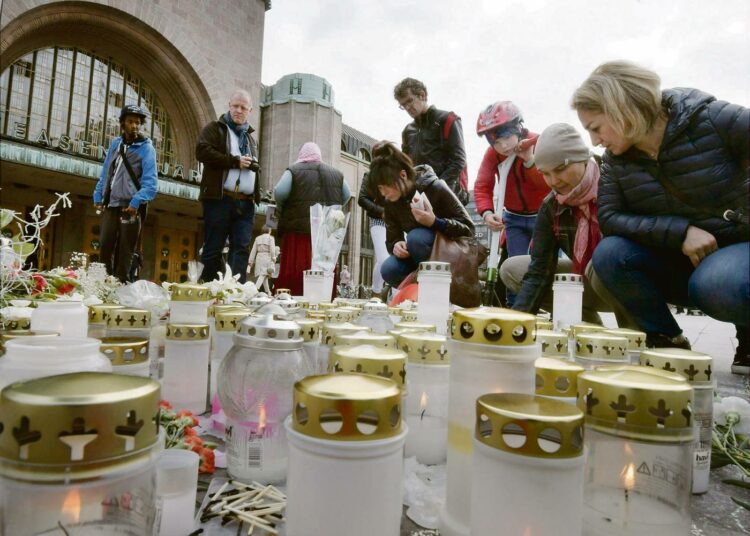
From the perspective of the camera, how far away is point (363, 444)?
16.8 inches

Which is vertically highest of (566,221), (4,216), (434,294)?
(566,221)

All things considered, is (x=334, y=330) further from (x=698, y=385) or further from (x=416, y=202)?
(x=416, y=202)

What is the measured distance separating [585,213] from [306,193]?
2.11m

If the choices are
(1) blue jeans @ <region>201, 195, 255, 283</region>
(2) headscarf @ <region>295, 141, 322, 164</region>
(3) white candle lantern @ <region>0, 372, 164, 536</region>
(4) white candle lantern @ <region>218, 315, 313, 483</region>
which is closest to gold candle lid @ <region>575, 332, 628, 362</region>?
(4) white candle lantern @ <region>218, 315, 313, 483</region>

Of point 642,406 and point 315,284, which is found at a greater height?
point 315,284

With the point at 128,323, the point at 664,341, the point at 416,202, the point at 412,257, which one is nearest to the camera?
the point at 128,323

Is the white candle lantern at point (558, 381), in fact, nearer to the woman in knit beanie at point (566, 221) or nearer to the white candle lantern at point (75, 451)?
the white candle lantern at point (75, 451)

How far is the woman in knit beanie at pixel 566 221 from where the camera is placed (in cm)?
163

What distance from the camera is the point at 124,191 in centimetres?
301

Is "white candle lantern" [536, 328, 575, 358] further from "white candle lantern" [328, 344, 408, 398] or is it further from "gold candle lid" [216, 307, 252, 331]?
"gold candle lid" [216, 307, 252, 331]

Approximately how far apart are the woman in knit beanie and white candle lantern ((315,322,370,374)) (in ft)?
3.75

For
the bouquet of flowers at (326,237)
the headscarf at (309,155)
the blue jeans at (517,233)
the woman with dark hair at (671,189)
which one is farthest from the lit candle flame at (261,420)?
the headscarf at (309,155)

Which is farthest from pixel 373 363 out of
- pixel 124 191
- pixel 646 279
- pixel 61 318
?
pixel 124 191

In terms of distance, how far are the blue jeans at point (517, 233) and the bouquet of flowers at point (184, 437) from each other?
7.66 feet
